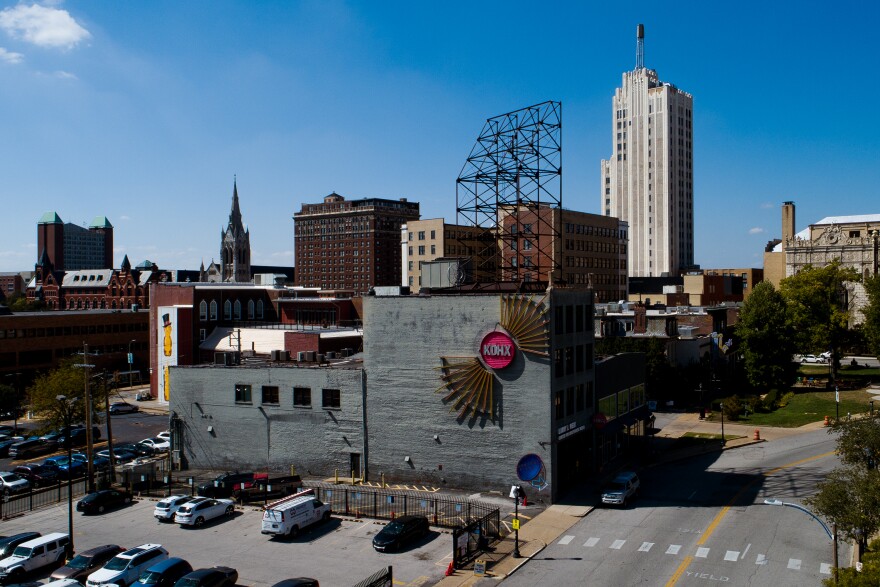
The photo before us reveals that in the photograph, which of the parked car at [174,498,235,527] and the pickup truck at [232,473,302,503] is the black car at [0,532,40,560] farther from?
the pickup truck at [232,473,302,503]

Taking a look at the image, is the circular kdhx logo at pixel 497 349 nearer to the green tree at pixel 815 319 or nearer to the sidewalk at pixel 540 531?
the sidewalk at pixel 540 531

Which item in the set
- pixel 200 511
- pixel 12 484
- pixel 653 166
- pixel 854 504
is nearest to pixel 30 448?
pixel 12 484

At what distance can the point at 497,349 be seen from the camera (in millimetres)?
43969

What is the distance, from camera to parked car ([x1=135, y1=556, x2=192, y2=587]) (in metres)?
29.7

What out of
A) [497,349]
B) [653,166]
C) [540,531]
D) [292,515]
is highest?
[653,166]

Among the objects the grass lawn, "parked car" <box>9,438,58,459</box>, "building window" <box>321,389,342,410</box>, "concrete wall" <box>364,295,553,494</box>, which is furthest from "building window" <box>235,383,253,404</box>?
the grass lawn

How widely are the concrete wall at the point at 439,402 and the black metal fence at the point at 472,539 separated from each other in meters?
6.94

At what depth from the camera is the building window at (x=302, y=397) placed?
49719 mm

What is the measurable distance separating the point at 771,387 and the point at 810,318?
43.5 ft

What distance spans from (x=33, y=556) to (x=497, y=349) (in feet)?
88.8

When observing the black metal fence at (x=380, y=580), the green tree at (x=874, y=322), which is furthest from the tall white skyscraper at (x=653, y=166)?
the black metal fence at (x=380, y=580)

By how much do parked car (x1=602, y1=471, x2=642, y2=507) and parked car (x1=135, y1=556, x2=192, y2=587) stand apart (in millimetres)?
23686

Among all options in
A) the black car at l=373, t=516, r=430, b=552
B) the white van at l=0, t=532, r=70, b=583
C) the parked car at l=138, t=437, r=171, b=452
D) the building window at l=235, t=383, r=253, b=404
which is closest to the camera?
the white van at l=0, t=532, r=70, b=583

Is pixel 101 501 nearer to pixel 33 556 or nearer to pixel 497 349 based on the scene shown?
pixel 33 556
